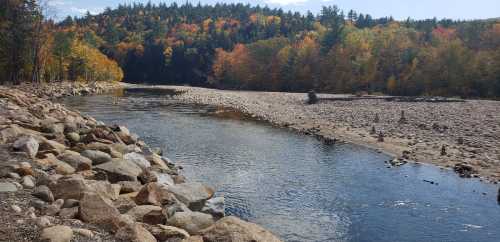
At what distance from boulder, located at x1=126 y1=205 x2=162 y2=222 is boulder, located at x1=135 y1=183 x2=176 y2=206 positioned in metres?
1.04

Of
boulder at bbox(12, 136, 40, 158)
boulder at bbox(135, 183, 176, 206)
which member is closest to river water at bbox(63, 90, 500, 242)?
boulder at bbox(135, 183, 176, 206)

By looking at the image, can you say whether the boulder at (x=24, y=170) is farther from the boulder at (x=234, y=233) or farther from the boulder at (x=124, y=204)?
the boulder at (x=234, y=233)

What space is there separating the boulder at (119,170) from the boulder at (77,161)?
1.50ft

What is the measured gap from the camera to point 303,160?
28.0m

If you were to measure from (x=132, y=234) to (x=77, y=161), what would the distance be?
27.9 feet

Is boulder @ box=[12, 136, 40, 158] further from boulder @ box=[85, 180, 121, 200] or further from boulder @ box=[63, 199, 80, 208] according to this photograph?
boulder @ box=[63, 199, 80, 208]

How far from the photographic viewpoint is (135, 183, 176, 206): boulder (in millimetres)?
14508

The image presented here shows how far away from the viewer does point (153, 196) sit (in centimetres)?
1474

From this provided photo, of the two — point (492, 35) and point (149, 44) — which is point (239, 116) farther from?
point (149, 44)

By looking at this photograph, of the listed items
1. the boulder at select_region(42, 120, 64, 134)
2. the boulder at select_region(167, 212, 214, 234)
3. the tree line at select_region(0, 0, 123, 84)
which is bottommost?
the boulder at select_region(167, 212, 214, 234)

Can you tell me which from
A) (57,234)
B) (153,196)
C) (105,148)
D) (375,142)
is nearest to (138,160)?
(105,148)

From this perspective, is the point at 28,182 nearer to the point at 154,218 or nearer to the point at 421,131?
the point at 154,218

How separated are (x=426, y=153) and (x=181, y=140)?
17.7 metres

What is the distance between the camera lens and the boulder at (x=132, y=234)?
10.5 m
